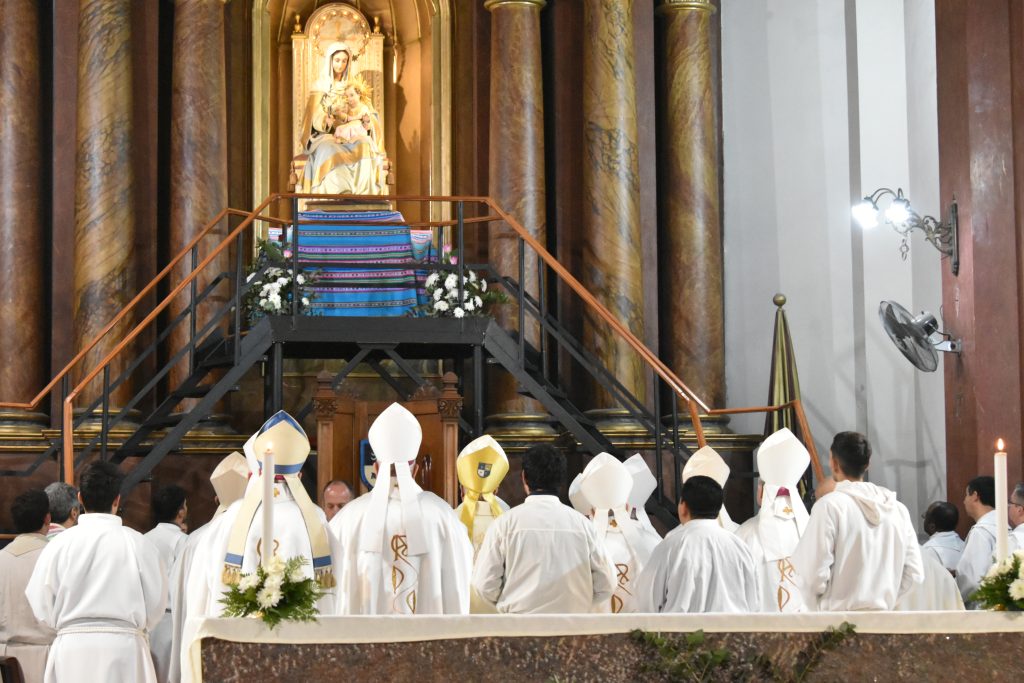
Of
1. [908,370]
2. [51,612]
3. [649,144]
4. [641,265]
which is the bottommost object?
[51,612]

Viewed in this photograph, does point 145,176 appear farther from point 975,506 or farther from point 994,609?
point 994,609

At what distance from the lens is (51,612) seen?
757cm

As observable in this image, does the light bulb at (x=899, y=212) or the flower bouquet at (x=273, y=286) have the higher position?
the light bulb at (x=899, y=212)

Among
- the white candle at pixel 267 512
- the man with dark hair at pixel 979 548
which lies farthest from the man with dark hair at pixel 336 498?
the white candle at pixel 267 512

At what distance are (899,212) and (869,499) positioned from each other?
6.15 meters

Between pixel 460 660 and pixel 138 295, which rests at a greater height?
pixel 138 295

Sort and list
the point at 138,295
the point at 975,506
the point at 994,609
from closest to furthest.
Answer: the point at 994,609
the point at 975,506
the point at 138,295

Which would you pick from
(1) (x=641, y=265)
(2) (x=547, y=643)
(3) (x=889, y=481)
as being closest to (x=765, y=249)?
(1) (x=641, y=265)

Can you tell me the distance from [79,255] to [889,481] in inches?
291

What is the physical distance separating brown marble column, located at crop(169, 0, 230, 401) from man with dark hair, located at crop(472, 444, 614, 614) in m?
7.27

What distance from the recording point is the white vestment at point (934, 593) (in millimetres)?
8875

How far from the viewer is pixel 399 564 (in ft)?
28.3

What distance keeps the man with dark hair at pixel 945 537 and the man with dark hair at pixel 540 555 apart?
347 centimetres

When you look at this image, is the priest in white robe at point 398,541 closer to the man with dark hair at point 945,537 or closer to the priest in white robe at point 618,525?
the priest in white robe at point 618,525
